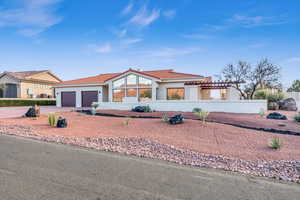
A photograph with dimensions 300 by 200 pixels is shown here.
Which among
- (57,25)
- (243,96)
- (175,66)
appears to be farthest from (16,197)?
(175,66)

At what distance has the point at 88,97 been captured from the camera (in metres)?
22.8

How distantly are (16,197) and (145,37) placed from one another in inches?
639

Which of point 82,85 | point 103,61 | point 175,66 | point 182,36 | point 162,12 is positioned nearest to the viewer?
point 162,12

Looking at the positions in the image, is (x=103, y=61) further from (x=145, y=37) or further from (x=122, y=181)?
(x=122, y=181)

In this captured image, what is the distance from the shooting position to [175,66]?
28.5 metres

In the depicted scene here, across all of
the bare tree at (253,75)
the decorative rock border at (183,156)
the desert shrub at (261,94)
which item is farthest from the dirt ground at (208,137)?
the bare tree at (253,75)

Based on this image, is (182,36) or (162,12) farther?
(182,36)

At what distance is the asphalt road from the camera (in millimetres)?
3104

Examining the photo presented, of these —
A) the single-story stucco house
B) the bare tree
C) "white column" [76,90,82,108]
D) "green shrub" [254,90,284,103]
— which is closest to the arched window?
the single-story stucco house

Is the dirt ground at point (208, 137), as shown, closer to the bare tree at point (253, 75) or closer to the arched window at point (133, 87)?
the arched window at point (133, 87)

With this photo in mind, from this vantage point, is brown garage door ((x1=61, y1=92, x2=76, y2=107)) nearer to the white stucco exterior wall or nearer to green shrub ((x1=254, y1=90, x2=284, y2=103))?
the white stucco exterior wall

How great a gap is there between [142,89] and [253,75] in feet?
47.3

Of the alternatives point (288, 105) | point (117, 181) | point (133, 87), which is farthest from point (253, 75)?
point (117, 181)

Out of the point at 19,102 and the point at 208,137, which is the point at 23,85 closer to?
the point at 19,102
